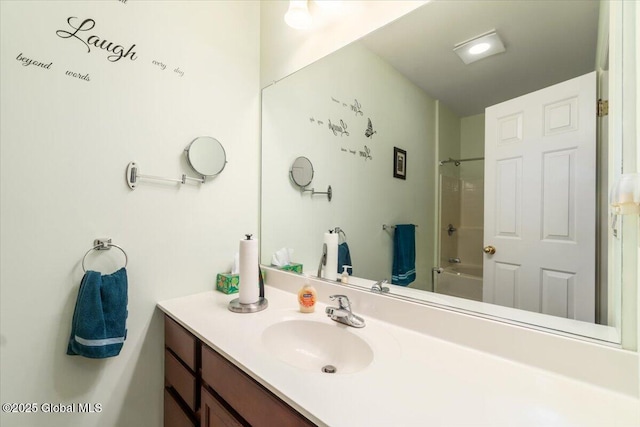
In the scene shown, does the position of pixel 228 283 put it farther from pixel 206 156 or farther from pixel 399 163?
pixel 399 163

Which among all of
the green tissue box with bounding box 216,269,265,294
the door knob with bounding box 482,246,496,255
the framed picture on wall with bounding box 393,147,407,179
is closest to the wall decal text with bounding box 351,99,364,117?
the framed picture on wall with bounding box 393,147,407,179

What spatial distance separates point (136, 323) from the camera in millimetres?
1102

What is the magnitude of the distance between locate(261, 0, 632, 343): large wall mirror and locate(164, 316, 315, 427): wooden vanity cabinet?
0.59 m

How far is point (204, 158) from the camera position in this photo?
1263 millimetres

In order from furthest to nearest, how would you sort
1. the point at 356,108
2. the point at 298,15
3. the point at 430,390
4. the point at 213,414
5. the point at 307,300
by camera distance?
the point at 356,108 → the point at 298,15 → the point at 307,300 → the point at 213,414 → the point at 430,390

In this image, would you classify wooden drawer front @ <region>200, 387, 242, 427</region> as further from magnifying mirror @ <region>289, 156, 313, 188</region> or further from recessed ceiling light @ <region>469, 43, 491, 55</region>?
recessed ceiling light @ <region>469, 43, 491, 55</region>

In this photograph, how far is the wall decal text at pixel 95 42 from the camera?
943 millimetres

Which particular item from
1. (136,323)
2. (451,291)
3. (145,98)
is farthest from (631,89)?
(136,323)

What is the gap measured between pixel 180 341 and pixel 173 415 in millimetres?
358

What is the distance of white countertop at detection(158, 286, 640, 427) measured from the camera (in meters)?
0.51

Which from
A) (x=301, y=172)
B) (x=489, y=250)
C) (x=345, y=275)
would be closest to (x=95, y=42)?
(x=301, y=172)

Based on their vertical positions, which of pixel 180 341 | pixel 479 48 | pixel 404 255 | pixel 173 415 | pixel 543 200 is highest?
pixel 479 48

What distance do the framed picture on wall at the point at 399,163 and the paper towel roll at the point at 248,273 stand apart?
0.67 m

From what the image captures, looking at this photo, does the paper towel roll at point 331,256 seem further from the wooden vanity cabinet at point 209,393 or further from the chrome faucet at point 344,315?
the wooden vanity cabinet at point 209,393
